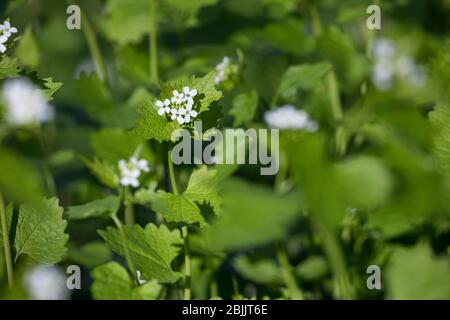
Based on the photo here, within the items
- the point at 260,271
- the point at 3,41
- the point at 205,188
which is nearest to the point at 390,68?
the point at 260,271

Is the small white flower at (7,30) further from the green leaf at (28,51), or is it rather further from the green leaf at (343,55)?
the green leaf at (343,55)

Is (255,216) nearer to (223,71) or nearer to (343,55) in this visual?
(223,71)

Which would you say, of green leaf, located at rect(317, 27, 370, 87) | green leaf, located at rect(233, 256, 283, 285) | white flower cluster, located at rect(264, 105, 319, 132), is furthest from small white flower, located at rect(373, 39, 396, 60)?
green leaf, located at rect(233, 256, 283, 285)

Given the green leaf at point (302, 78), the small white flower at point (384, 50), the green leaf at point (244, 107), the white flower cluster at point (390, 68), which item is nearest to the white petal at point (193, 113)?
the green leaf at point (244, 107)

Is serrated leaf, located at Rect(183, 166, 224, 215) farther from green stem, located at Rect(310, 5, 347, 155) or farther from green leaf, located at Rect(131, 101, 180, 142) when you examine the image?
green stem, located at Rect(310, 5, 347, 155)

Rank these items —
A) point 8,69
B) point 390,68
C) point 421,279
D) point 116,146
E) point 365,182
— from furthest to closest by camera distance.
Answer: point 390,68, point 116,146, point 8,69, point 421,279, point 365,182
